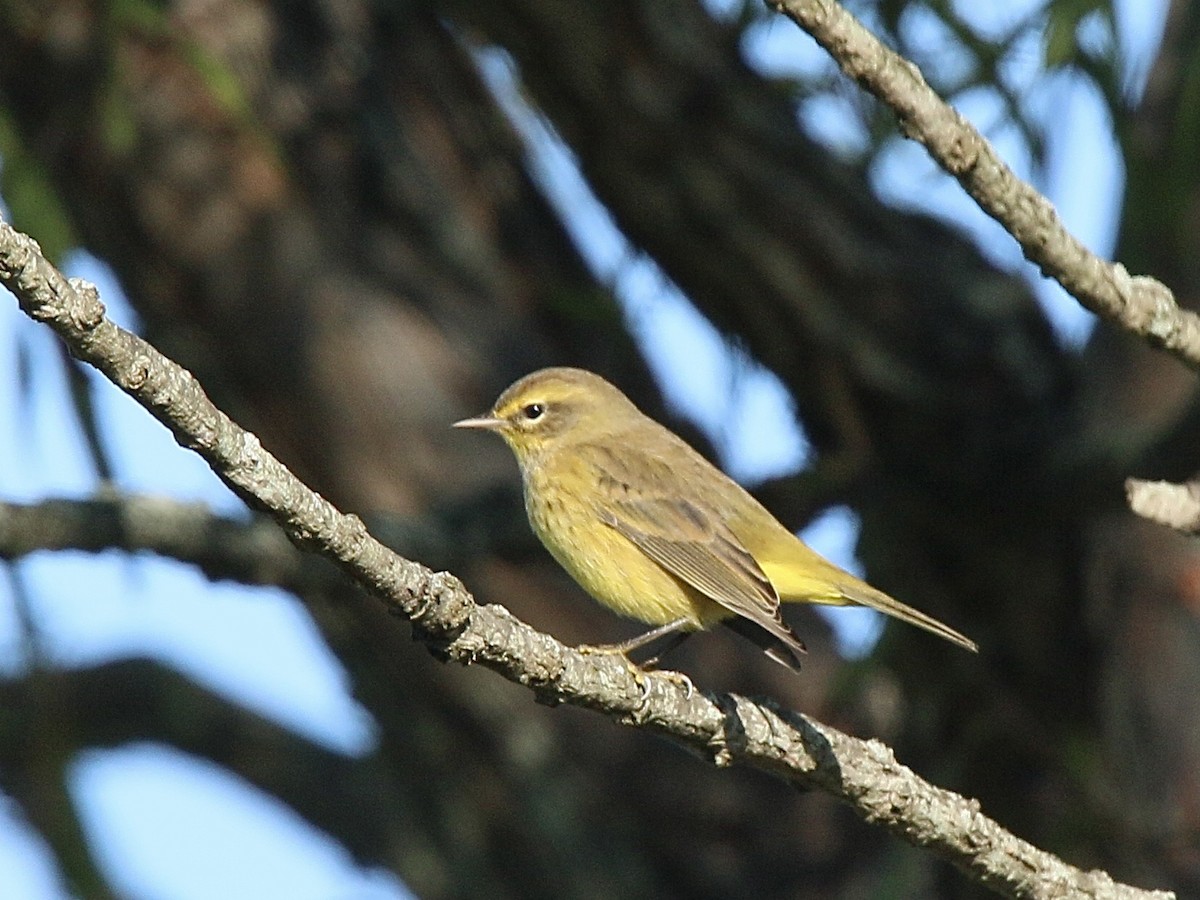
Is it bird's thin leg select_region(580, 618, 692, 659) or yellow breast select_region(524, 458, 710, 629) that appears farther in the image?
yellow breast select_region(524, 458, 710, 629)

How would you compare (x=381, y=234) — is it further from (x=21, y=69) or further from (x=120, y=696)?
(x=120, y=696)

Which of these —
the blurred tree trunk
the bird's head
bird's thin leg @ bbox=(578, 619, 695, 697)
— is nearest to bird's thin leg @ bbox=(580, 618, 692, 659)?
bird's thin leg @ bbox=(578, 619, 695, 697)

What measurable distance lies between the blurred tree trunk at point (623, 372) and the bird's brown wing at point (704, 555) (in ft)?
1.40

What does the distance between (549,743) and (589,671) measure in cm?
390

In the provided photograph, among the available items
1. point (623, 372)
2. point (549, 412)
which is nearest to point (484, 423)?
point (549, 412)

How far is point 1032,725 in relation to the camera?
290 inches

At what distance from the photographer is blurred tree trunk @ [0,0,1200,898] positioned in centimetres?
666

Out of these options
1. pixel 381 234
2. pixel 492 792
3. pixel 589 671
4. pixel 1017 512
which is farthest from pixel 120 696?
pixel 589 671

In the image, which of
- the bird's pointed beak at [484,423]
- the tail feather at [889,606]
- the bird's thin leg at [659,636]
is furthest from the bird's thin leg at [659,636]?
the bird's pointed beak at [484,423]

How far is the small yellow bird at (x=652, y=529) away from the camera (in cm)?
560

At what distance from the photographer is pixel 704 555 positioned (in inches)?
225

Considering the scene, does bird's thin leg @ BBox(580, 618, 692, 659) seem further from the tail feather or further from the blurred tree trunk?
the blurred tree trunk

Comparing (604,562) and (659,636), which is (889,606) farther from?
(604,562)

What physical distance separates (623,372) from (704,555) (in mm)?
2584
